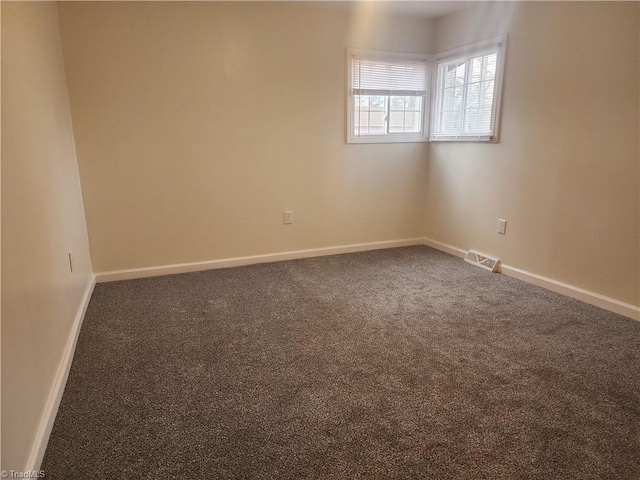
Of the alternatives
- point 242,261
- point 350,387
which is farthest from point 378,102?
point 350,387

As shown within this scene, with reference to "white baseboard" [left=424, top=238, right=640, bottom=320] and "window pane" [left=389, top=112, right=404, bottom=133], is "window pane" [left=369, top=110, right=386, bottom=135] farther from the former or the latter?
"white baseboard" [left=424, top=238, right=640, bottom=320]

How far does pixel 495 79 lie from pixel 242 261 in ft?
8.89

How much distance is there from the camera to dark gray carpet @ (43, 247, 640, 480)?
4.67ft

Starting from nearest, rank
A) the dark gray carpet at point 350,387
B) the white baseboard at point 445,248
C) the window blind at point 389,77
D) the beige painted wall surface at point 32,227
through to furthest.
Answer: the beige painted wall surface at point 32,227 → the dark gray carpet at point 350,387 → the window blind at point 389,77 → the white baseboard at point 445,248

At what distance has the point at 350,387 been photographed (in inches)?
72.6

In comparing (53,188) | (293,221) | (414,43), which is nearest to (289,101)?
(293,221)

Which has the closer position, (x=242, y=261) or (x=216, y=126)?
Result: (x=216, y=126)

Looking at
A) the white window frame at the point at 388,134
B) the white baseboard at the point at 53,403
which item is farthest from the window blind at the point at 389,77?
the white baseboard at the point at 53,403

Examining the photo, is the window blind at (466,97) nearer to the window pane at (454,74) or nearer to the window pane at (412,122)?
the window pane at (454,74)

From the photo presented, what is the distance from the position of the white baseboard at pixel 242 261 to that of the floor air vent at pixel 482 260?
74cm

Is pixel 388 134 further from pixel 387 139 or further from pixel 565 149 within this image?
pixel 565 149

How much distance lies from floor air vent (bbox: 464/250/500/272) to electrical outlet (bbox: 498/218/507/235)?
0.82 feet

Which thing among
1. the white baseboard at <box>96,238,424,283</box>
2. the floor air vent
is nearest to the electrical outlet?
the floor air vent

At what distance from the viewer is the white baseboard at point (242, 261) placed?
3363mm
